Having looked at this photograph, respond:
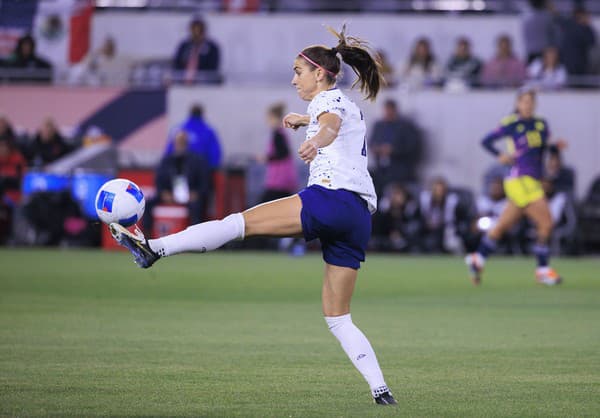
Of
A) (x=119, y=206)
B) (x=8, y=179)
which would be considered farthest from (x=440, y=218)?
(x=119, y=206)

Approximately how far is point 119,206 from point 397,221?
17.5 metres

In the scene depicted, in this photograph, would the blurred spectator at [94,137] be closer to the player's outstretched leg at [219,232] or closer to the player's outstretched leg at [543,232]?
the player's outstretched leg at [543,232]

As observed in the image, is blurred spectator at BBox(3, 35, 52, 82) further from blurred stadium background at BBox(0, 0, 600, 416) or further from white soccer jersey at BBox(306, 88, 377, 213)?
white soccer jersey at BBox(306, 88, 377, 213)

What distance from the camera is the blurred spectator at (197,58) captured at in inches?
1032

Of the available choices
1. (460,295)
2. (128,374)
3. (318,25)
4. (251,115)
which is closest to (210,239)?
(128,374)

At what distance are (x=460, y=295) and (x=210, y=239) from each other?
349 inches

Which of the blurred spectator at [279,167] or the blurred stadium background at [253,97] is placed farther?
the blurred stadium background at [253,97]

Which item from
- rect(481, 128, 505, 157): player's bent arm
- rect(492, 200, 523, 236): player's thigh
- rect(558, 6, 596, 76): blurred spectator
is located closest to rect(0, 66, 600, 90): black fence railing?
rect(558, 6, 596, 76): blurred spectator

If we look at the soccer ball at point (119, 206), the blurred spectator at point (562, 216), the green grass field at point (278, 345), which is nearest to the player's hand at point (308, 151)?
the soccer ball at point (119, 206)

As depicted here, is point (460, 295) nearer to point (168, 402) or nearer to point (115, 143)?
point (168, 402)

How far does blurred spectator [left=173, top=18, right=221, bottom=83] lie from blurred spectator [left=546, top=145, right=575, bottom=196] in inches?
288

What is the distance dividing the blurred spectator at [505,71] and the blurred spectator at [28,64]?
9574mm

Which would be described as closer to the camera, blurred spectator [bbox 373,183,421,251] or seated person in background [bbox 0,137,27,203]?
blurred spectator [bbox 373,183,421,251]

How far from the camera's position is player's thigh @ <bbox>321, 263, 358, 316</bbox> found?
7555mm
